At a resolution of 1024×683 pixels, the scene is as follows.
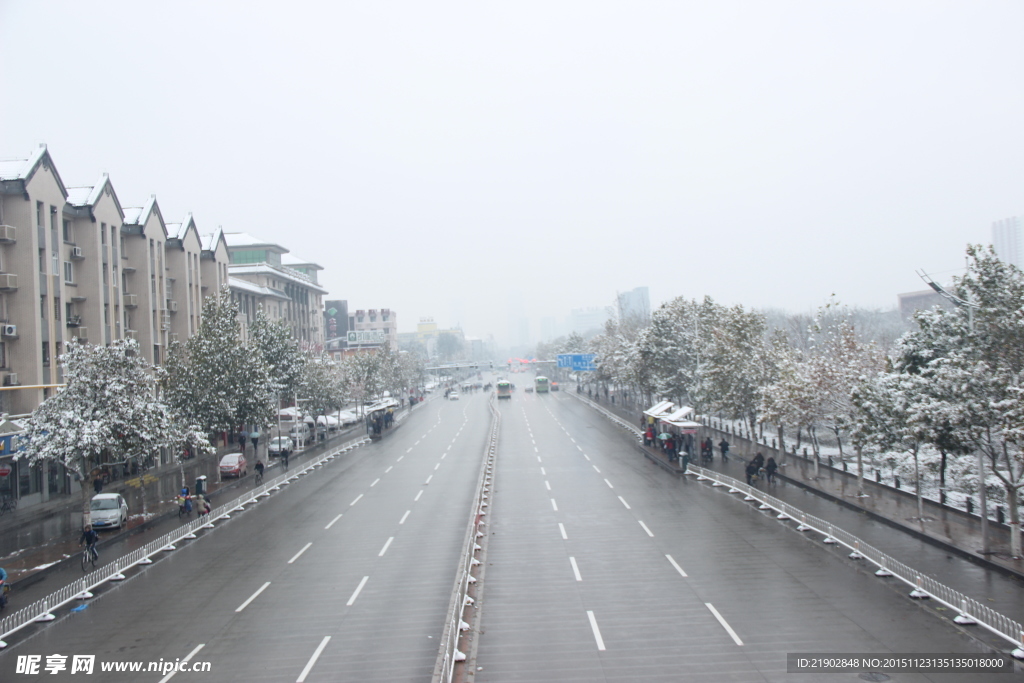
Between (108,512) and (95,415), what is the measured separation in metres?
3.62

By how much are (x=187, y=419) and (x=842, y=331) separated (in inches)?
1169

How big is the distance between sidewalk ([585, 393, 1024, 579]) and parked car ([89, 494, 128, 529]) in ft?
77.7

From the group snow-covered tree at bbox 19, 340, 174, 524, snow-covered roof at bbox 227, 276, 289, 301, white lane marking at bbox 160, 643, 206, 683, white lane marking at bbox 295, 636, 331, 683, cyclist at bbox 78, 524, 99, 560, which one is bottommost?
white lane marking at bbox 160, 643, 206, 683

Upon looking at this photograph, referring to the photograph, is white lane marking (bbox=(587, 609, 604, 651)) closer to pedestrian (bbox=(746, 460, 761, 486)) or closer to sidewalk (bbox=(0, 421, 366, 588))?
sidewalk (bbox=(0, 421, 366, 588))

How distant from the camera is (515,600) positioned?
16.4 meters

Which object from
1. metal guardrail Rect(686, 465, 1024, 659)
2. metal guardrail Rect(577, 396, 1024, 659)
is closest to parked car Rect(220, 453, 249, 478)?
metal guardrail Rect(577, 396, 1024, 659)

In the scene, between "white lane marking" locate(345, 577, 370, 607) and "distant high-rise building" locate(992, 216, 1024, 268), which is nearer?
"white lane marking" locate(345, 577, 370, 607)

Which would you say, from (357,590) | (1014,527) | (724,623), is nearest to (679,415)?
(1014,527)

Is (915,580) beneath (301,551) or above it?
above

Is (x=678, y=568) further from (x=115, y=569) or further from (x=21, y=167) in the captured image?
(x=21, y=167)

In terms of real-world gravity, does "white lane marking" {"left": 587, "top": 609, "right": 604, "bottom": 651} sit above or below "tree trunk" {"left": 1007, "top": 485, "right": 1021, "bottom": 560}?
below

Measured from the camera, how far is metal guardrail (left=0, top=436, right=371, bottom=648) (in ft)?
52.8

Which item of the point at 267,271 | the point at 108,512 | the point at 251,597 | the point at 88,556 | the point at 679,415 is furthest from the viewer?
the point at 267,271

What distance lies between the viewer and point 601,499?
2870 cm
